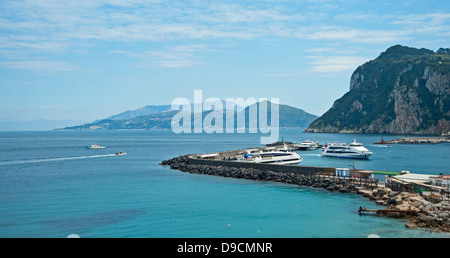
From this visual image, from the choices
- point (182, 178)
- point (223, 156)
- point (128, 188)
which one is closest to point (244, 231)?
point (128, 188)

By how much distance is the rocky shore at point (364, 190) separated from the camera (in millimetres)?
30953

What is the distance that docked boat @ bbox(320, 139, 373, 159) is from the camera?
10306 cm

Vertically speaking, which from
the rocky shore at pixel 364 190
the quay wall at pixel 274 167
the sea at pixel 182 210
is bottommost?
the sea at pixel 182 210

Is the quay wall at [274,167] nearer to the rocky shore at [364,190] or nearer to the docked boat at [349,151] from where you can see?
the rocky shore at [364,190]

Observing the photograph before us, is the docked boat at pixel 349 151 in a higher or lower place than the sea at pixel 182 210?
higher

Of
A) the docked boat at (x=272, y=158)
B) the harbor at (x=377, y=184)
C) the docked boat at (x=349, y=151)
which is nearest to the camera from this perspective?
the harbor at (x=377, y=184)

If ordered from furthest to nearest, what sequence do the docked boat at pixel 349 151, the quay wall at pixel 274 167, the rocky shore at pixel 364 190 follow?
the docked boat at pixel 349 151 < the quay wall at pixel 274 167 < the rocky shore at pixel 364 190

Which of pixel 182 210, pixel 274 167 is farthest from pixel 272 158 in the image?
pixel 182 210

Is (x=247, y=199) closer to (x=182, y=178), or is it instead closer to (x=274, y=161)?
(x=182, y=178)

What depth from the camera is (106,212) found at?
3853cm

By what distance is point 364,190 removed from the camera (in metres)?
45.2

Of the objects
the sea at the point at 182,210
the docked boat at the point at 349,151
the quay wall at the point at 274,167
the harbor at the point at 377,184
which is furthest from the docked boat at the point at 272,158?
the docked boat at the point at 349,151

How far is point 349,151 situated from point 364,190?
64188 mm
